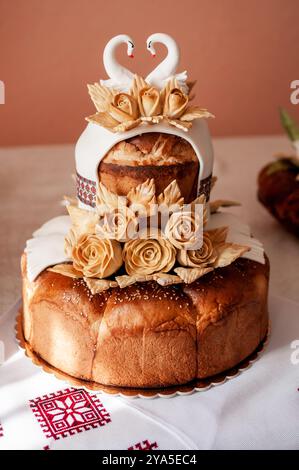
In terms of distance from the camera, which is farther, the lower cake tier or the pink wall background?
the pink wall background

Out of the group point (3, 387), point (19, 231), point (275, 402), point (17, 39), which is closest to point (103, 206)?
point (3, 387)

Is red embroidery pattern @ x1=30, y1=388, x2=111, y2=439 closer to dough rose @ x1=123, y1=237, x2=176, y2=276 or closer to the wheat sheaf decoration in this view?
dough rose @ x1=123, y1=237, x2=176, y2=276

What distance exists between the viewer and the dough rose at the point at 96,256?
4.83 feet

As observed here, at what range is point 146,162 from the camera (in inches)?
58.7

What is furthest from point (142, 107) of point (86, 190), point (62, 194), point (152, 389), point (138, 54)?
point (138, 54)

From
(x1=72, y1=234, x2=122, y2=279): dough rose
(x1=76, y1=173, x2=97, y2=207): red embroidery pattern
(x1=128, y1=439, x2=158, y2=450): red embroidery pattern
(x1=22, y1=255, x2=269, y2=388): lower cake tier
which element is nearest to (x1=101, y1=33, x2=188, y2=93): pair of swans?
(x1=76, y1=173, x2=97, y2=207): red embroidery pattern

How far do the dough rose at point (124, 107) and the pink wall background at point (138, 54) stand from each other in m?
1.75

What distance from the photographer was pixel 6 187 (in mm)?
2756

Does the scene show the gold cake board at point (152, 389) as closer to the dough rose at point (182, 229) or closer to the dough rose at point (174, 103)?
the dough rose at point (182, 229)

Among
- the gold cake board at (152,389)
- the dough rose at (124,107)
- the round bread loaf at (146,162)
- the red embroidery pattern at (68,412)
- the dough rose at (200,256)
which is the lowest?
the red embroidery pattern at (68,412)

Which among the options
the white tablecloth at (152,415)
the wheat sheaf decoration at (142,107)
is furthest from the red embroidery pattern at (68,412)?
the wheat sheaf decoration at (142,107)

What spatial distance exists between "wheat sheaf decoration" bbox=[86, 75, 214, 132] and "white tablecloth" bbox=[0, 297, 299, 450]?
606 millimetres

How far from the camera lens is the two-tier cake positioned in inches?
58.3

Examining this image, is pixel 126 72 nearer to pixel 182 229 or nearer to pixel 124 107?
pixel 124 107
